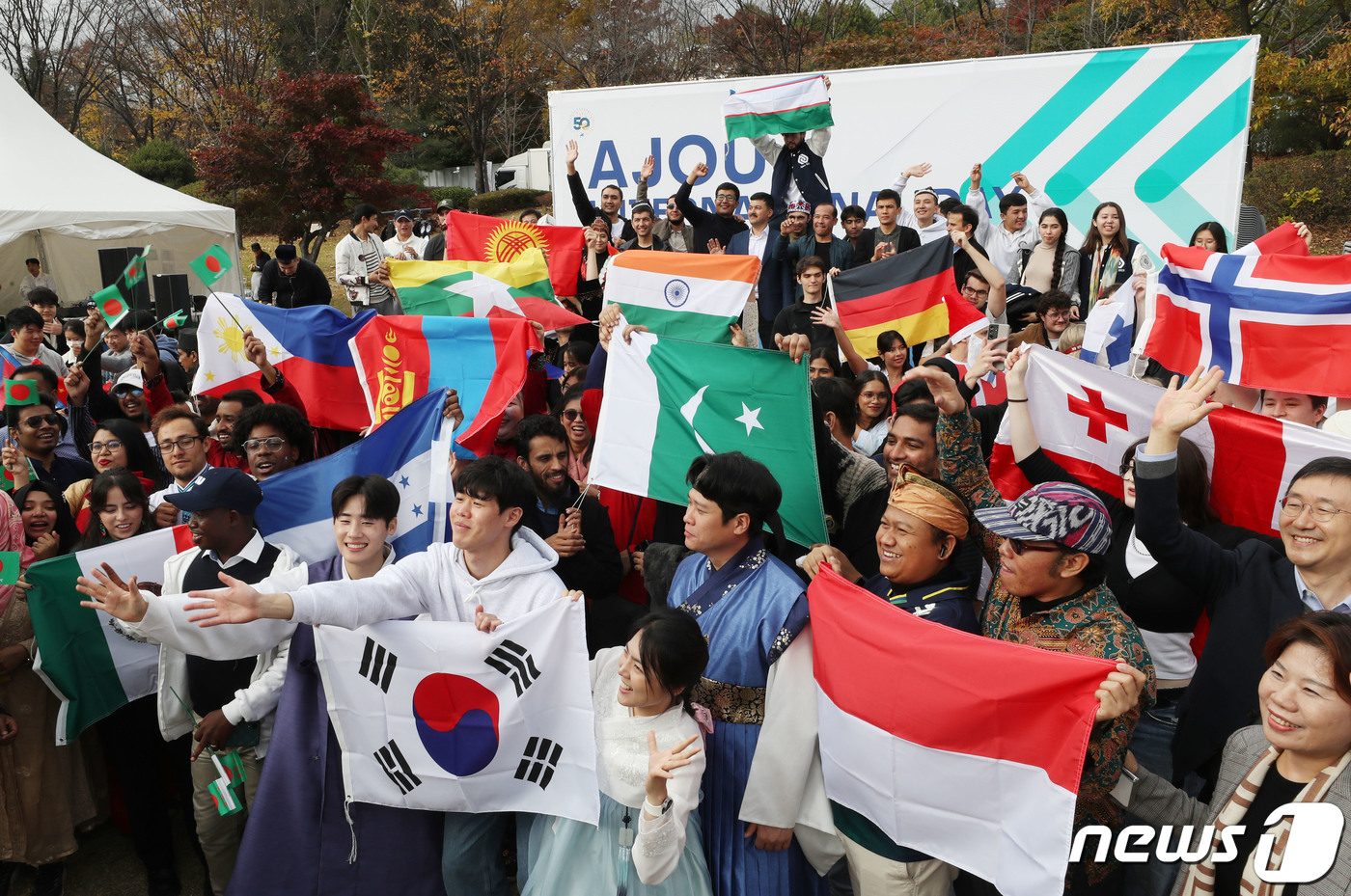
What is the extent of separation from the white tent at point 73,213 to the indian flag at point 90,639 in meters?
15.7

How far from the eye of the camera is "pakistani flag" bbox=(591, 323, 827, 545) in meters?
4.48

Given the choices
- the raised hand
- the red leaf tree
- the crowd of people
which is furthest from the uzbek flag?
the red leaf tree

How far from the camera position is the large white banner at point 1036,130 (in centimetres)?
971

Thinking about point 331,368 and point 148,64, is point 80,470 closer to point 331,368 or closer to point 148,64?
point 331,368

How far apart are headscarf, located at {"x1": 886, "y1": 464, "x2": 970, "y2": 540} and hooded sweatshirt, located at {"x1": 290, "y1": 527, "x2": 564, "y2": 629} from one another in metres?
1.24

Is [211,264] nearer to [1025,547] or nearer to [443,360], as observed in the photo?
[443,360]

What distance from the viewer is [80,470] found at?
17.6 feet

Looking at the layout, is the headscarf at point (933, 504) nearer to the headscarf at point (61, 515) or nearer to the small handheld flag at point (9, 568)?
the small handheld flag at point (9, 568)

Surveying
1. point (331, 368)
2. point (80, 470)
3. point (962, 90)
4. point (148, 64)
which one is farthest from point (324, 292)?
point (148, 64)

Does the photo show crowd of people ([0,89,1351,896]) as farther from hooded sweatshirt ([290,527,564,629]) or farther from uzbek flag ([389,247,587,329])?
uzbek flag ([389,247,587,329])

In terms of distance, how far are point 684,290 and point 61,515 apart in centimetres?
377

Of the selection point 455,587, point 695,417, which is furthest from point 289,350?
point 455,587

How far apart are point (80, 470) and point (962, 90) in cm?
921

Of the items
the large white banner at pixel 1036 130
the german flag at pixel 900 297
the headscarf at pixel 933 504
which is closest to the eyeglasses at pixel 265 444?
the headscarf at pixel 933 504
